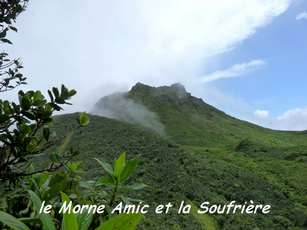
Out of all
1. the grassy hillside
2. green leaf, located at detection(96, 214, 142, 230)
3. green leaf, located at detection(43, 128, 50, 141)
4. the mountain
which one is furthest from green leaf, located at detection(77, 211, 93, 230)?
the grassy hillside

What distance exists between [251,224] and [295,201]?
9220 millimetres

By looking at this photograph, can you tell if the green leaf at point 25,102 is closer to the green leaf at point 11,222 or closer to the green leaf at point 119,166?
the green leaf at point 119,166

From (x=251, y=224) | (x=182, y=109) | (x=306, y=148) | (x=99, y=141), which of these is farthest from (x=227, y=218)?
(x=182, y=109)

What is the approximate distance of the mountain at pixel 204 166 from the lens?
3337 cm

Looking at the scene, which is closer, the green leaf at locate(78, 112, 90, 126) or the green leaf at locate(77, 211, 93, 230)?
the green leaf at locate(77, 211, 93, 230)

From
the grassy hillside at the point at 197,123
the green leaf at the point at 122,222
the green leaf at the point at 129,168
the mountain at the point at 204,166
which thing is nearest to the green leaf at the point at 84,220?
the green leaf at the point at 122,222

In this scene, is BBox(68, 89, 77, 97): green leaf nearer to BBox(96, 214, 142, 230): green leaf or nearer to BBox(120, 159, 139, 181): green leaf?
BBox(120, 159, 139, 181): green leaf

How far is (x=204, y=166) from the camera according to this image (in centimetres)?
4544

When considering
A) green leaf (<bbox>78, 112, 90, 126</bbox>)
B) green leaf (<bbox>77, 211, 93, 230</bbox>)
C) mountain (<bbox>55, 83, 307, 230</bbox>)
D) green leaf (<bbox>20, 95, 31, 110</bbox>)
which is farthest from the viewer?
mountain (<bbox>55, 83, 307, 230</bbox>)

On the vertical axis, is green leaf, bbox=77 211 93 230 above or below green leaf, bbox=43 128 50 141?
below

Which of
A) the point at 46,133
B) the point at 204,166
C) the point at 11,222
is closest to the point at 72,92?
the point at 46,133

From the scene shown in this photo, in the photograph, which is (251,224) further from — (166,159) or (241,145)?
(241,145)

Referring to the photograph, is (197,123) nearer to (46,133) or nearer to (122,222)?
(46,133)

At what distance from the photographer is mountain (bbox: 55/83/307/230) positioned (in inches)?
1314
